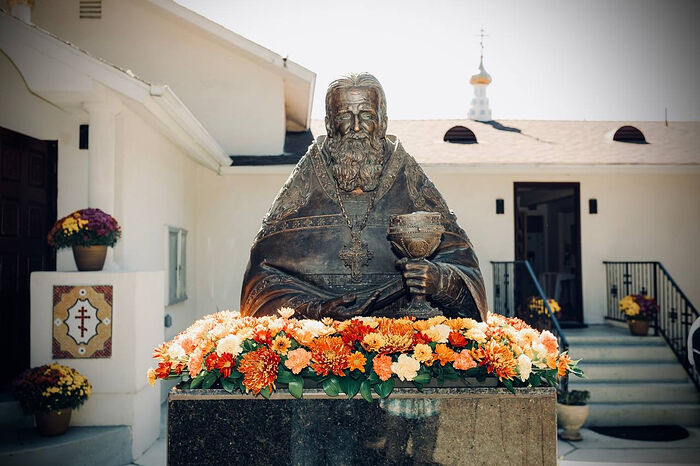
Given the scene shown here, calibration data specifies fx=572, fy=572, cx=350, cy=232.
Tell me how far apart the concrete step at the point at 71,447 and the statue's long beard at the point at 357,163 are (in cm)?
395

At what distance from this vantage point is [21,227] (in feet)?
20.7

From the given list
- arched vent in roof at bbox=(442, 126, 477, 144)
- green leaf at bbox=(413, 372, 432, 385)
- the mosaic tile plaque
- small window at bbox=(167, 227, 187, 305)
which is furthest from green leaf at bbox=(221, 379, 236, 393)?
arched vent in roof at bbox=(442, 126, 477, 144)

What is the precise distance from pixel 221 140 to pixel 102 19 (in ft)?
9.89

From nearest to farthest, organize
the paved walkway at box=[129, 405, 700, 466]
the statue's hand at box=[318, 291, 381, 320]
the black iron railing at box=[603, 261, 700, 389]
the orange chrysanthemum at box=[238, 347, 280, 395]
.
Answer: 1. the orange chrysanthemum at box=[238, 347, 280, 395]
2. the statue's hand at box=[318, 291, 381, 320]
3. the paved walkway at box=[129, 405, 700, 466]
4. the black iron railing at box=[603, 261, 700, 389]

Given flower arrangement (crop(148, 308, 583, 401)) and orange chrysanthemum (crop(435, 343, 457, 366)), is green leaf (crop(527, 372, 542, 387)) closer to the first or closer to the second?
flower arrangement (crop(148, 308, 583, 401))

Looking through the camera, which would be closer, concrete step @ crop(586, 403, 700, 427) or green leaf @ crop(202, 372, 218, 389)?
green leaf @ crop(202, 372, 218, 389)

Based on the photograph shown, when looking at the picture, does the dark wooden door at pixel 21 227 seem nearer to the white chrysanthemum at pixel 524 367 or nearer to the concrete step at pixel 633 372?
the white chrysanthemum at pixel 524 367

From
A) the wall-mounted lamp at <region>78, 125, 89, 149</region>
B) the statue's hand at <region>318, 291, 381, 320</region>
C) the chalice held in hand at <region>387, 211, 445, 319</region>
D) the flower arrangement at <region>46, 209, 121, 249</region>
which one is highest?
the wall-mounted lamp at <region>78, 125, 89, 149</region>

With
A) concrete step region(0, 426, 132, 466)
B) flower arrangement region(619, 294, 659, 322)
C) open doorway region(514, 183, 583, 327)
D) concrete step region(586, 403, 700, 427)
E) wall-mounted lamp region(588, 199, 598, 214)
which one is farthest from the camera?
open doorway region(514, 183, 583, 327)

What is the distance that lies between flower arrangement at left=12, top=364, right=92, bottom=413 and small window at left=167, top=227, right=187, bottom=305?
9.31 feet

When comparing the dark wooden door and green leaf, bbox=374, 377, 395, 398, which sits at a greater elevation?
the dark wooden door

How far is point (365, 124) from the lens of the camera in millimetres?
2932

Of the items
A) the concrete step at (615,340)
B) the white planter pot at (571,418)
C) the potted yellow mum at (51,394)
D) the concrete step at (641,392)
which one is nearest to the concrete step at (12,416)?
the potted yellow mum at (51,394)

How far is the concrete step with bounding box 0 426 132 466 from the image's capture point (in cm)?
492
